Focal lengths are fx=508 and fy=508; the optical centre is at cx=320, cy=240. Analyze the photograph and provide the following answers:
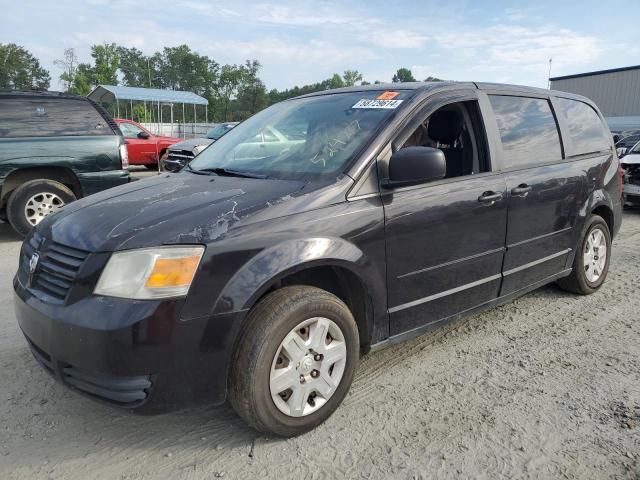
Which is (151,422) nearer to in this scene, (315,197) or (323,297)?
(323,297)

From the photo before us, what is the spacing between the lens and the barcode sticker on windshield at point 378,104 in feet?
9.98

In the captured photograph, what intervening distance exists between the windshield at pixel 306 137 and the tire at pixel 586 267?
226cm

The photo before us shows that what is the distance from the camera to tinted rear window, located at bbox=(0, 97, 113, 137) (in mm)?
6547

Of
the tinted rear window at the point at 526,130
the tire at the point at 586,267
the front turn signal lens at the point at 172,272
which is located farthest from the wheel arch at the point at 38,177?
the tire at the point at 586,267

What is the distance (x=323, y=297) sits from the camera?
8.08 feet

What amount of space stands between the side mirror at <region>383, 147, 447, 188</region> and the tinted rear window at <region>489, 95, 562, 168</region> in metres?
1.06

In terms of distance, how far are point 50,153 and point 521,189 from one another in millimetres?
5824

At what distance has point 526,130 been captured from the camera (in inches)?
148

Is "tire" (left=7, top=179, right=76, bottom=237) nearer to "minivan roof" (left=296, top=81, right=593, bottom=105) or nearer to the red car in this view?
"minivan roof" (left=296, top=81, right=593, bottom=105)

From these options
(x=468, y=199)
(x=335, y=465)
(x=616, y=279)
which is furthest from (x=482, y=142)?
(x=616, y=279)

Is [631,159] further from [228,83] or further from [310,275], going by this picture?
[228,83]

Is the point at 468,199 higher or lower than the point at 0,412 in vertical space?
higher

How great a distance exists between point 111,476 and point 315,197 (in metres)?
1.57

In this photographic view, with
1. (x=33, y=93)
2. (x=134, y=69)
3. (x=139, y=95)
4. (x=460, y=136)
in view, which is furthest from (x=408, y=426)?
(x=134, y=69)
